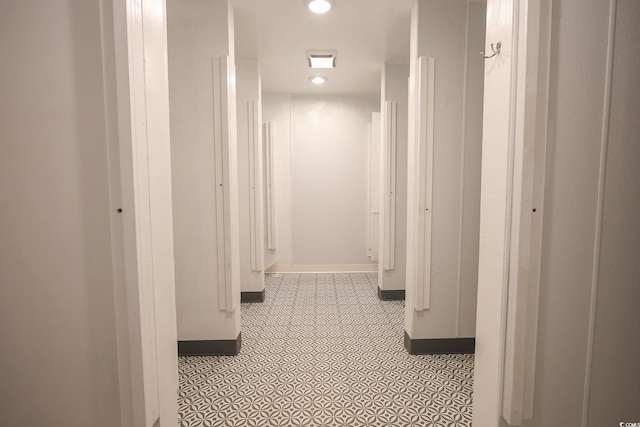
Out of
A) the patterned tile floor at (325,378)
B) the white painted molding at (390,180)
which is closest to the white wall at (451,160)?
the patterned tile floor at (325,378)

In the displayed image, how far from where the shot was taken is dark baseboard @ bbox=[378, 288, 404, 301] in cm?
350

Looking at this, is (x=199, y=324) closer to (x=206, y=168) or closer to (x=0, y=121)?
(x=206, y=168)

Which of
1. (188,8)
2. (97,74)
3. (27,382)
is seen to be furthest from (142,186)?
(188,8)

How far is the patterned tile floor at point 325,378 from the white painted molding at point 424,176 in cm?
48

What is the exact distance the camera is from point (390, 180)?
335 cm

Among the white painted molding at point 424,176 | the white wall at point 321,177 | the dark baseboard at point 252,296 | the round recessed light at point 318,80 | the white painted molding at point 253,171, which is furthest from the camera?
the white wall at point 321,177

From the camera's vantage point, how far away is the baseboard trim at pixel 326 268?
470 cm

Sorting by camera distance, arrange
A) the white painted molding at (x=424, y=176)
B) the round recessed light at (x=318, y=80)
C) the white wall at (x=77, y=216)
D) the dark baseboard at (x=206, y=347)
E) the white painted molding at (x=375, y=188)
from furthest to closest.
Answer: the white painted molding at (x=375, y=188), the round recessed light at (x=318, y=80), the dark baseboard at (x=206, y=347), the white painted molding at (x=424, y=176), the white wall at (x=77, y=216)

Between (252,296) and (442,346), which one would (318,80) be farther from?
(442,346)

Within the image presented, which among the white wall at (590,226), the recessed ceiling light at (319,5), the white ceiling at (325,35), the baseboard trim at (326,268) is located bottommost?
the baseboard trim at (326,268)

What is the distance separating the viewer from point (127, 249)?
3.01 ft

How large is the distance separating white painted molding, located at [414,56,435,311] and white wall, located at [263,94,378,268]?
99.4 inches

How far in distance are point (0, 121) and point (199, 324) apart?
176 cm

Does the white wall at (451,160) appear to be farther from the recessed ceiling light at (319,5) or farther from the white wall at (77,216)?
the white wall at (77,216)
